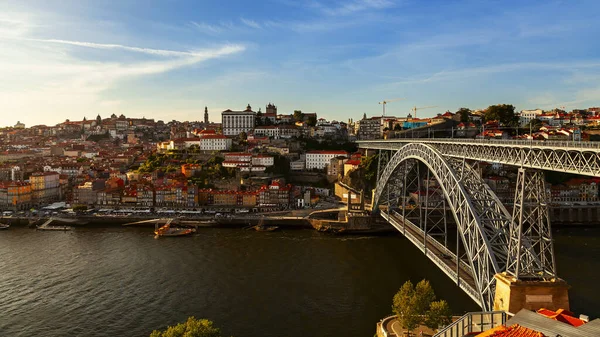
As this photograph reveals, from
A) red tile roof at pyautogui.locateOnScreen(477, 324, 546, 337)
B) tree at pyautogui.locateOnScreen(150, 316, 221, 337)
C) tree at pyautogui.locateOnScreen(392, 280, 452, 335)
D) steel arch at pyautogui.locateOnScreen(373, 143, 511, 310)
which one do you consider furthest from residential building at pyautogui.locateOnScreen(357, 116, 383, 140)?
red tile roof at pyautogui.locateOnScreen(477, 324, 546, 337)

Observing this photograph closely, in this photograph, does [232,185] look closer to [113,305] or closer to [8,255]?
[8,255]

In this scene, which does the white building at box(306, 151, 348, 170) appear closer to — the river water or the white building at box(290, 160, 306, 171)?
the white building at box(290, 160, 306, 171)

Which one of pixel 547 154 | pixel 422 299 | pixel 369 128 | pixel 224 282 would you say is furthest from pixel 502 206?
pixel 369 128

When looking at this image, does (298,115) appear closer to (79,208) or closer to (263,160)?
(263,160)

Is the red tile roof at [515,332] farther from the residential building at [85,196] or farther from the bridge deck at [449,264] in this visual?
the residential building at [85,196]

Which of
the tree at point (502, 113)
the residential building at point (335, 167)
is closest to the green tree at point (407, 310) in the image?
the residential building at point (335, 167)

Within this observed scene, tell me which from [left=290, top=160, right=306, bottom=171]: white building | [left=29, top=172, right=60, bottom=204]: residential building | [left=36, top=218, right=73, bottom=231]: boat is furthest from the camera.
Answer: [left=290, top=160, right=306, bottom=171]: white building
